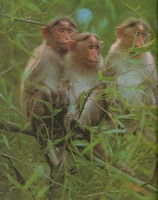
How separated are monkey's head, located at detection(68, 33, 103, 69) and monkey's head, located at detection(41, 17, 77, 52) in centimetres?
9

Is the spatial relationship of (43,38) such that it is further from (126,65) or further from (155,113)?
(155,113)

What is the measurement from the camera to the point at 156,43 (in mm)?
2498

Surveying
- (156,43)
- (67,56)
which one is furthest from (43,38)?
(156,43)

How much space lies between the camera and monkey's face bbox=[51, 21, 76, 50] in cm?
382

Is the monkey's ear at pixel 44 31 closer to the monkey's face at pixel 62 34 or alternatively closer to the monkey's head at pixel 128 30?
the monkey's face at pixel 62 34

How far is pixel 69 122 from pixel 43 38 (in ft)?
2.47

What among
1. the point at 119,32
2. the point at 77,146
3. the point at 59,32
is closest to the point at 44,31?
the point at 59,32

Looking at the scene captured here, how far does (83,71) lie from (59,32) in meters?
0.28

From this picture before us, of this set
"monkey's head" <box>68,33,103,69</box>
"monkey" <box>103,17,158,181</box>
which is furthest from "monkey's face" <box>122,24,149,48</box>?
"monkey's head" <box>68,33,103,69</box>

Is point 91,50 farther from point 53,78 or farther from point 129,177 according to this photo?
point 129,177

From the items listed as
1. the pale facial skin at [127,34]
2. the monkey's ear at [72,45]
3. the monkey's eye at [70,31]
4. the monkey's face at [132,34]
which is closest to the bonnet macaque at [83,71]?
the monkey's ear at [72,45]

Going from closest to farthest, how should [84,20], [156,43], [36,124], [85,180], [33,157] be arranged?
1. [156,43]
2. [85,180]
3. [33,157]
4. [36,124]
5. [84,20]

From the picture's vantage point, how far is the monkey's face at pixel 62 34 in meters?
3.82

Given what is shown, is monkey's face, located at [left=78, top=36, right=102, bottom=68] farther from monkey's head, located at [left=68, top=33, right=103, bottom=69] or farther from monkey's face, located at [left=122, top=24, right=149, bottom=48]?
monkey's face, located at [left=122, top=24, right=149, bottom=48]
